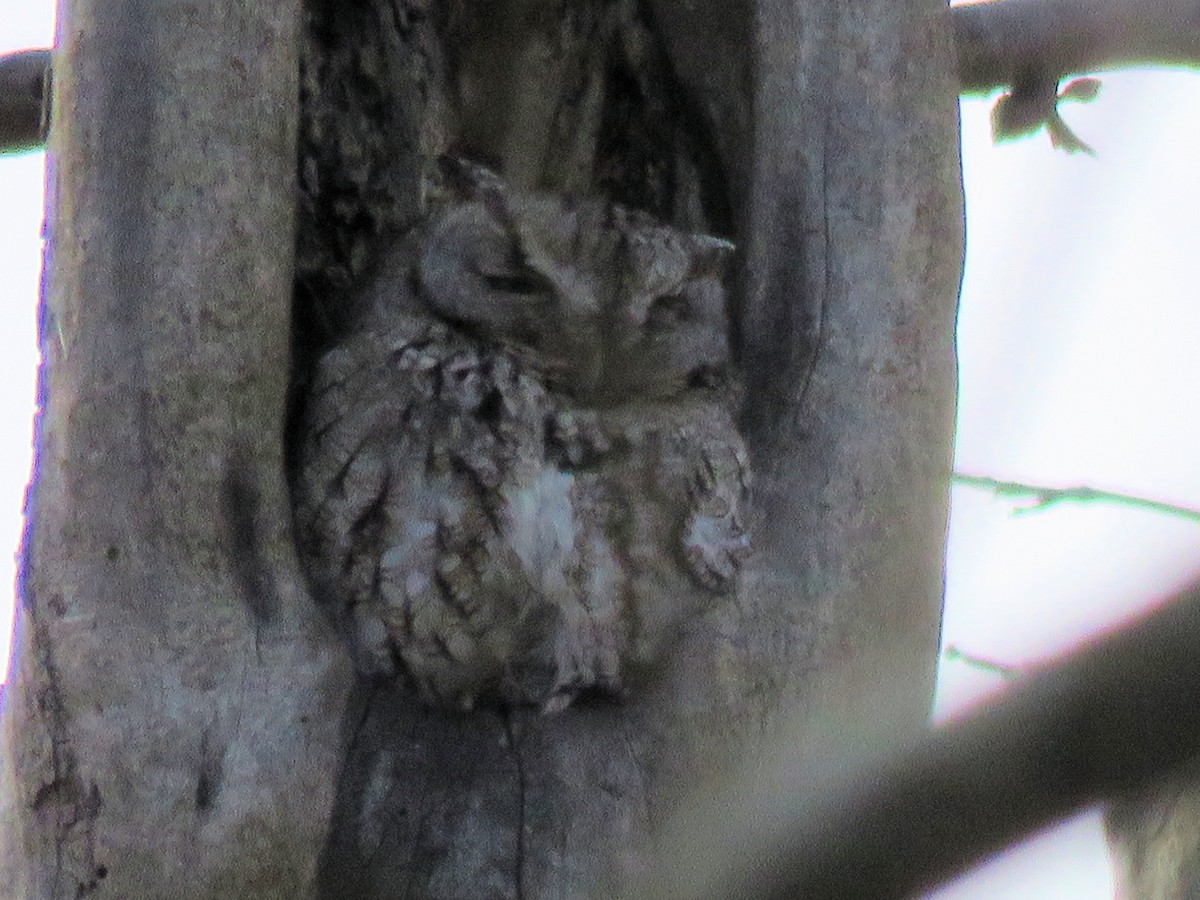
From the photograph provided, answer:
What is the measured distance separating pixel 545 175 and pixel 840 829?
72.1 inches

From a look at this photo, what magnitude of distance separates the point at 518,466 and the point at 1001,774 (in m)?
1.30

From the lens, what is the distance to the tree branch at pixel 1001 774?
24.5 inches

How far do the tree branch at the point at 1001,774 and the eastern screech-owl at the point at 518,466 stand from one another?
43.2 inches

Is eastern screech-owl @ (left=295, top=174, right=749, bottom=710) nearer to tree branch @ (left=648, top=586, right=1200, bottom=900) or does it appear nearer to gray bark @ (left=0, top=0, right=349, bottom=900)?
gray bark @ (left=0, top=0, right=349, bottom=900)

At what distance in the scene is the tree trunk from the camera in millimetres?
1602

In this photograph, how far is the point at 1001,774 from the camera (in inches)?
26.3

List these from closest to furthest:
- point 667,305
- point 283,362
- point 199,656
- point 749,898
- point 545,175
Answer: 1. point 749,898
2. point 199,656
3. point 283,362
4. point 667,305
5. point 545,175

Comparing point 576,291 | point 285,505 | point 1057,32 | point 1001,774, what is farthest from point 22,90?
point 1001,774

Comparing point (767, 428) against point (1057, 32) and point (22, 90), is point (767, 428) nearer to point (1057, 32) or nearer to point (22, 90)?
point (1057, 32)

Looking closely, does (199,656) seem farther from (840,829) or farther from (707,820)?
(840,829)

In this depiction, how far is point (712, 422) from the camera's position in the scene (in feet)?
6.43

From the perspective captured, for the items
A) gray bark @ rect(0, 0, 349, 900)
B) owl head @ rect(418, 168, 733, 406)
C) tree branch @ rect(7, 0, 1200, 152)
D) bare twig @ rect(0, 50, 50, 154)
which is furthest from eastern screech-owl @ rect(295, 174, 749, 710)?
tree branch @ rect(7, 0, 1200, 152)

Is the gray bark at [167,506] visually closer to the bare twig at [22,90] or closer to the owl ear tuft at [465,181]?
the owl ear tuft at [465,181]

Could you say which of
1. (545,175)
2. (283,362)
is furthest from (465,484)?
(545,175)
